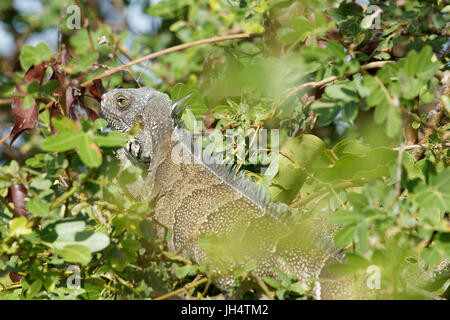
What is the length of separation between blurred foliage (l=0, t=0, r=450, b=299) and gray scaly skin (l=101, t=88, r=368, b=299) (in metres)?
0.12

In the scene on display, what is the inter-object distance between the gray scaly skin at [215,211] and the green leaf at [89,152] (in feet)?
1.58

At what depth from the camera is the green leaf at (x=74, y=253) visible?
132cm

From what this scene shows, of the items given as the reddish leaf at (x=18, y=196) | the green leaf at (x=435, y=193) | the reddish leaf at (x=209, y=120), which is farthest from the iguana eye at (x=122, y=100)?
the green leaf at (x=435, y=193)

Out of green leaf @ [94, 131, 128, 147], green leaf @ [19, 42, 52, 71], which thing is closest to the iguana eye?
green leaf @ [19, 42, 52, 71]

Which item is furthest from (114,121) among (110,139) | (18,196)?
(110,139)

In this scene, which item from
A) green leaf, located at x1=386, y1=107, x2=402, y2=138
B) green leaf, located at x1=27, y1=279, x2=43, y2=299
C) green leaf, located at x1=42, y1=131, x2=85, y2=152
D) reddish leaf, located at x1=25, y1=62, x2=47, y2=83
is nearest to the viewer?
green leaf, located at x1=386, y1=107, x2=402, y2=138

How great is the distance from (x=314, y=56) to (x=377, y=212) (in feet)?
1.52

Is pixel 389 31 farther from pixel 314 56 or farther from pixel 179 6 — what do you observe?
pixel 179 6

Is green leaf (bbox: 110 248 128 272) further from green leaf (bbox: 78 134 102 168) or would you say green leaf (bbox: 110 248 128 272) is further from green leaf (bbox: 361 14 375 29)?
green leaf (bbox: 361 14 375 29)

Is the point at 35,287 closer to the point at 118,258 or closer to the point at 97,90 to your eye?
the point at 118,258

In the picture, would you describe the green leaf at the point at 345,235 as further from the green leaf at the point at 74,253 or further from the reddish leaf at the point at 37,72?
the reddish leaf at the point at 37,72

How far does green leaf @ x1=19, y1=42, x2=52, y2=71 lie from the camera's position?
146 cm

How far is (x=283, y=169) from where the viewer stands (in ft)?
6.90

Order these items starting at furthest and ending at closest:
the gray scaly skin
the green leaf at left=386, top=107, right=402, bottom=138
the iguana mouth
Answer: the iguana mouth, the gray scaly skin, the green leaf at left=386, top=107, right=402, bottom=138
